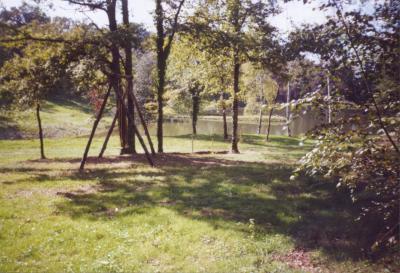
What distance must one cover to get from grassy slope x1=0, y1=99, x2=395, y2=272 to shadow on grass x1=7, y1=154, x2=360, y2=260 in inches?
1.5

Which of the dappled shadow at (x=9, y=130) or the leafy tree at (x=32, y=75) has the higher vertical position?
the leafy tree at (x=32, y=75)

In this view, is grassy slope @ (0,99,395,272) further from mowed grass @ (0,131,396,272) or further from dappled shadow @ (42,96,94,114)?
dappled shadow @ (42,96,94,114)

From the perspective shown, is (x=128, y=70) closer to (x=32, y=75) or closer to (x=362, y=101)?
(x=32, y=75)

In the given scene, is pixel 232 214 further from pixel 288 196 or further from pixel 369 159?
pixel 369 159

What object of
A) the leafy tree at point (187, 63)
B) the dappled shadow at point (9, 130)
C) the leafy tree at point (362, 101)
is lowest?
the dappled shadow at point (9, 130)

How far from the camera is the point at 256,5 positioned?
28844mm

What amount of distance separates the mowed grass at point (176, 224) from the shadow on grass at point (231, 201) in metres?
0.04

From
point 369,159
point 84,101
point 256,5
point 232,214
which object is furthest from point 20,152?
point 84,101

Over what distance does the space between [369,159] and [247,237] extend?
599cm

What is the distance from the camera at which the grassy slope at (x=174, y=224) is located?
9555 millimetres

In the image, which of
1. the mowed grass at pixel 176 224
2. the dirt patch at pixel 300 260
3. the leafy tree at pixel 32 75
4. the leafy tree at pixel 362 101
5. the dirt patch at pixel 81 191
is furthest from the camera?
the leafy tree at pixel 32 75

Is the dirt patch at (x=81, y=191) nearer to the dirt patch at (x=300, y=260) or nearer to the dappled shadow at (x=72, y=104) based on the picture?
the dirt patch at (x=300, y=260)

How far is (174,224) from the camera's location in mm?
11984

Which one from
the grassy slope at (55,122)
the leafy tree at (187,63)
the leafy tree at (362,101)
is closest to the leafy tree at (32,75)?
the grassy slope at (55,122)
